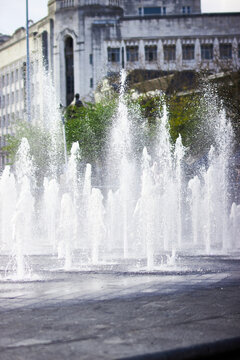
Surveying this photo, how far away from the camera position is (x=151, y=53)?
77812 millimetres

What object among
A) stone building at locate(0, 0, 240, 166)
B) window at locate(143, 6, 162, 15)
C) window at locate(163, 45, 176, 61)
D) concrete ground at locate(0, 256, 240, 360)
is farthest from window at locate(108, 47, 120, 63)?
concrete ground at locate(0, 256, 240, 360)

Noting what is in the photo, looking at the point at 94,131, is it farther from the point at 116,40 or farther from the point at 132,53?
the point at 132,53

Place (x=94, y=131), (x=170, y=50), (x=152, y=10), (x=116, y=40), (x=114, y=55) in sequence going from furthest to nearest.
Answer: (x=152, y=10)
(x=170, y=50)
(x=116, y=40)
(x=114, y=55)
(x=94, y=131)

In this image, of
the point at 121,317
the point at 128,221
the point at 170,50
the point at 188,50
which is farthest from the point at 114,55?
the point at 121,317

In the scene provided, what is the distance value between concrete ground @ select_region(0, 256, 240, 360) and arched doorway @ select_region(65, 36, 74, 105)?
70623mm

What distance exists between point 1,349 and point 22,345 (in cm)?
17

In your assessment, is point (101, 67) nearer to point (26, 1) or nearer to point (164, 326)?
point (26, 1)

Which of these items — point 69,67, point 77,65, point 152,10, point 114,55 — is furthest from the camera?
point 152,10

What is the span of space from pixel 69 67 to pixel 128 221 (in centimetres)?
6023

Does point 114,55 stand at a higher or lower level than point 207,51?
lower

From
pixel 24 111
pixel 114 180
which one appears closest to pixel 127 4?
pixel 24 111

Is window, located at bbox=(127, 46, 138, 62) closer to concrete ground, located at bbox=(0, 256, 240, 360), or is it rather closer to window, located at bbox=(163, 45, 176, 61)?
window, located at bbox=(163, 45, 176, 61)

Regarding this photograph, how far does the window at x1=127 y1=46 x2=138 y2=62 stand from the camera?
76.5 metres

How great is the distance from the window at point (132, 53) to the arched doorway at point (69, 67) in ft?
24.0
